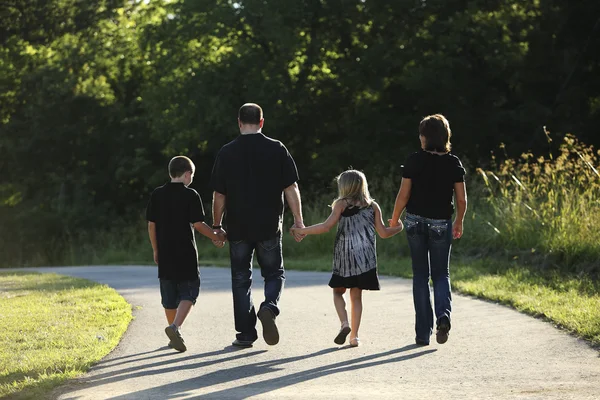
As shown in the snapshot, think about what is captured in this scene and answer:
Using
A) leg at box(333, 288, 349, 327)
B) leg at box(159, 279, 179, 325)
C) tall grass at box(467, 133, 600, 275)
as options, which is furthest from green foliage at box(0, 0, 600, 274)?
leg at box(159, 279, 179, 325)

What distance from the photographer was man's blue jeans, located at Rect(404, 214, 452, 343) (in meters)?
9.10

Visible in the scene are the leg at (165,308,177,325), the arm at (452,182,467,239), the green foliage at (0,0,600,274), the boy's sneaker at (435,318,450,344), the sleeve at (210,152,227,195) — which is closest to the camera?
the boy's sneaker at (435,318,450,344)

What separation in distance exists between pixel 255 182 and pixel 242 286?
895mm

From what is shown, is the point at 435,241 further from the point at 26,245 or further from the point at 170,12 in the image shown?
the point at 26,245

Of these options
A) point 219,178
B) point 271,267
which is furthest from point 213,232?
point 271,267

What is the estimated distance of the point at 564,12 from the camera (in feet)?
106

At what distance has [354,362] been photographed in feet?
27.0

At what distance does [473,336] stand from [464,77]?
2532 centimetres

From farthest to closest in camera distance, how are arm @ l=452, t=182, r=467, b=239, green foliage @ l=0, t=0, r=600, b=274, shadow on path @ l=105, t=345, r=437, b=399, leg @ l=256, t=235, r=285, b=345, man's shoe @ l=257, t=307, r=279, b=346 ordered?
1. green foliage @ l=0, t=0, r=600, b=274
2. arm @ l=452, t=182, r=467, b=239
3. leg @ l=256, t=235, r=285, b=345
4. man's shoe @ l=257, t=307, r=279, b=346
5. shadow on path @ l=105, t=345, r=437, b=399

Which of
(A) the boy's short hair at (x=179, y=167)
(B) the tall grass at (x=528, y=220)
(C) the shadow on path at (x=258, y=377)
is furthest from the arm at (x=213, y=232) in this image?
(B) the tall grass at (x=528, y=220)

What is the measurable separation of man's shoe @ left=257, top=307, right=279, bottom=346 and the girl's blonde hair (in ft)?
3.97

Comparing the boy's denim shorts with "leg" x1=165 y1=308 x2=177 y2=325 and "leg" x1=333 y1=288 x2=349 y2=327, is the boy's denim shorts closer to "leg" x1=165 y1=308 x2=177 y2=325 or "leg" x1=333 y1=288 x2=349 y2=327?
"leg" x1=165 y1=308 x2=177 y2=325

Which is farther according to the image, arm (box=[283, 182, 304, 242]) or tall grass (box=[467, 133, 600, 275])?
tall grass (box=[467, 133, 600, 275])

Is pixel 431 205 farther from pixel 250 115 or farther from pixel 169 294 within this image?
pixel 169 294
